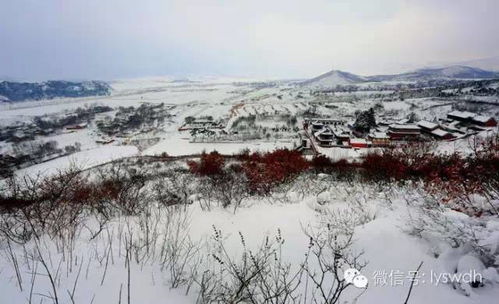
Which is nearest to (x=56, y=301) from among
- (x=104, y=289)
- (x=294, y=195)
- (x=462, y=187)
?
(x=104, y=289)

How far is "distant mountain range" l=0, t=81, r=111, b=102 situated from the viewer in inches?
3041

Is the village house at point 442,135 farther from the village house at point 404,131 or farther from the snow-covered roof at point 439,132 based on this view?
the village house at point 404,131

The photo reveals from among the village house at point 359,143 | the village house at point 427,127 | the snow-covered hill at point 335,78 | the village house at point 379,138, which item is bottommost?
the village house at point 359,143

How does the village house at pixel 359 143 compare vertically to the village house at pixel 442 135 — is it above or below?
below

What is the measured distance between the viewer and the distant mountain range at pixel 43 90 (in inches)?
3041

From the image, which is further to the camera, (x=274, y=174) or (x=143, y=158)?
(x=143, y=158)

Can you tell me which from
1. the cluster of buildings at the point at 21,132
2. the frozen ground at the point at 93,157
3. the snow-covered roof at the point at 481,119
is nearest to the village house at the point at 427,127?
the snow-covered roof at the point at 481,119

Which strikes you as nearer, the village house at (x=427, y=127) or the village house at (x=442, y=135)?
the village house at (x=442, y=135)

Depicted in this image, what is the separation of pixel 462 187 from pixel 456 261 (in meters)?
2.66

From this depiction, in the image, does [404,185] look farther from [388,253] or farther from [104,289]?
[104,289]

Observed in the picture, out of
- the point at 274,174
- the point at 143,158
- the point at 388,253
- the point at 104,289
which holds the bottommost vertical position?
the point at 143,158

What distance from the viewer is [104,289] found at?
2.02 m

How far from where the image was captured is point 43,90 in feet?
283

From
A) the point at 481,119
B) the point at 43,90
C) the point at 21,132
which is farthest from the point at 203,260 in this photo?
the point at 43,90
